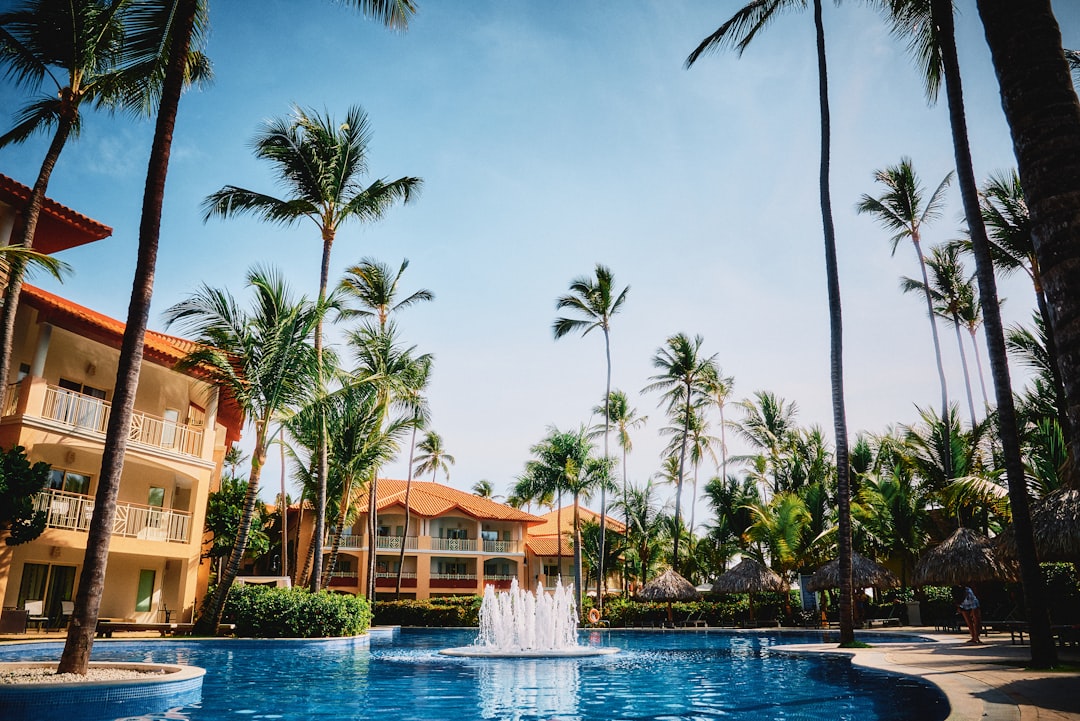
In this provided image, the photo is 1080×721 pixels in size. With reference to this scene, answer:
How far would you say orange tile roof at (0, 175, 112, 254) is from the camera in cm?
1619

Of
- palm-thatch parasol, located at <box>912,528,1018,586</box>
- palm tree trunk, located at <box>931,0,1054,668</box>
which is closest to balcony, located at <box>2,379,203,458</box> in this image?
palm tree trunk, located at <box>931,0,1054,668</box>

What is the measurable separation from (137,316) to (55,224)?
1049cm

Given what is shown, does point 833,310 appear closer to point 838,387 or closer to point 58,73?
point 838,387

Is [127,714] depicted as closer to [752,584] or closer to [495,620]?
[495,620]

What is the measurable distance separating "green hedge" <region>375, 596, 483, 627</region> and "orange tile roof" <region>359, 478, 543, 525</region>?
11.1 metres

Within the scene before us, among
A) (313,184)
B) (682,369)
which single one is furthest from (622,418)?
(313,184)

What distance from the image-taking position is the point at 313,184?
2006cm

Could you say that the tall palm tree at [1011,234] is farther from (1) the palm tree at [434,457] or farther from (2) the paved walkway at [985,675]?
(1) the palm tree at [434,457]

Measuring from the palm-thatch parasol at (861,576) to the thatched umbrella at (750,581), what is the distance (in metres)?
3.27

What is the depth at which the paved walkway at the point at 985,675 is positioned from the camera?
19.6ft

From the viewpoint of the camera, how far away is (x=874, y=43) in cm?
1388

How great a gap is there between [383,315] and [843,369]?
19335mm

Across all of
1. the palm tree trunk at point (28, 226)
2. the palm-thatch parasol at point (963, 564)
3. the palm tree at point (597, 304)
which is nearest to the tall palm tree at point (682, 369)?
the palm tree at point (597, 304)

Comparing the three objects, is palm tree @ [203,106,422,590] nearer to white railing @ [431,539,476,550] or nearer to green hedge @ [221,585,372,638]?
green hedge @ [221,585,372,638]
